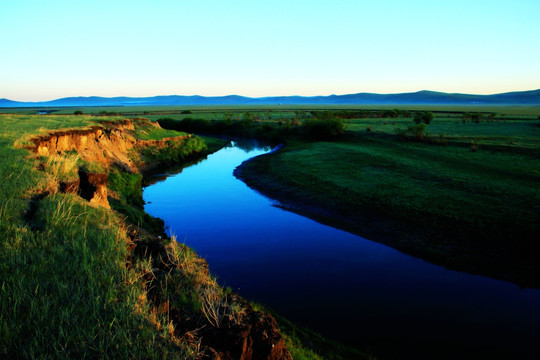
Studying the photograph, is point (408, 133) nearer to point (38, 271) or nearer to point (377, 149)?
point (377, 149)

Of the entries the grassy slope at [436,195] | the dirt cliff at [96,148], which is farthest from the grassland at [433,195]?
the dirt cliff at [96,148]

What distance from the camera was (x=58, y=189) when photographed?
10156 millimetres

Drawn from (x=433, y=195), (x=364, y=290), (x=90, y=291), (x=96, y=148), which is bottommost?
(x=364, y=290)

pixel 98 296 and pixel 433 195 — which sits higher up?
pixel 98 296

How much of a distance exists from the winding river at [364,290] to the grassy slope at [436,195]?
4.40ft

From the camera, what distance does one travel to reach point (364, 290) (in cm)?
1145

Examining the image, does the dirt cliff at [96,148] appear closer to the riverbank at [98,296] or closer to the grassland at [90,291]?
the riverbank at [98,296]

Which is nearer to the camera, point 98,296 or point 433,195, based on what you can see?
point 98,296

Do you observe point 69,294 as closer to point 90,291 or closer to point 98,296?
point 90,291

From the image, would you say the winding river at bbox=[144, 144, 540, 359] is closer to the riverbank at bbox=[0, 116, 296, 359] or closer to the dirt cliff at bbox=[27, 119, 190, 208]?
the riverbank at bbox=[0, 116, 296, 359]

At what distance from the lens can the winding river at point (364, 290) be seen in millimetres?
8953

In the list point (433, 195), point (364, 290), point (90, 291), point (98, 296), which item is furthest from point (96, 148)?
point (98, 296)

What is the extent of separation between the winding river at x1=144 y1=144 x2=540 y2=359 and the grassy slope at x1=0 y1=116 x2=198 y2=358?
19.3 feet

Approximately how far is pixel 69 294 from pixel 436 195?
19.0m
